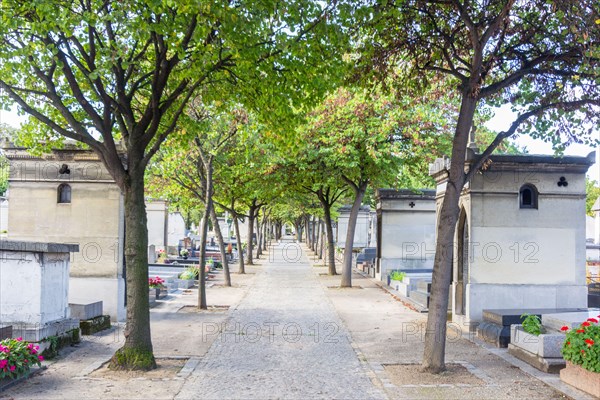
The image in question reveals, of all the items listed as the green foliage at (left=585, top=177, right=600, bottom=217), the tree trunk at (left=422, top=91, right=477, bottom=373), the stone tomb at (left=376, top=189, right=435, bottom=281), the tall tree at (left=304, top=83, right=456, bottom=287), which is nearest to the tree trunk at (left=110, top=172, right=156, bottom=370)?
the tree trunk at (left=422, top=91, right=477, bottom=373)

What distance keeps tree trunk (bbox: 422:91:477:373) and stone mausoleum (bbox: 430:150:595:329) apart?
4.34 metres

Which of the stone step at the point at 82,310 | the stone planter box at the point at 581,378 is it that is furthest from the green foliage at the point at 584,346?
the stone step at the point at 82,310

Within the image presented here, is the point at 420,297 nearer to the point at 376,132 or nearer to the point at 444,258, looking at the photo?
the point at 376,132

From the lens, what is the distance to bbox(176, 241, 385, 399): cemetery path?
838cm

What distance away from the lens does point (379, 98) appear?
19.8 meters

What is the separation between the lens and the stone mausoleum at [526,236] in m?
13.6

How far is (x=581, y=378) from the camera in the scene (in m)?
8.41

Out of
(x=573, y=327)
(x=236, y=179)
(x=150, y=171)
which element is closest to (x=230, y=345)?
(x=573, y=327)

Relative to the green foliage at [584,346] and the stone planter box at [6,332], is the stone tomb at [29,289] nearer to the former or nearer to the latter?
the stone planter box at [6,332]

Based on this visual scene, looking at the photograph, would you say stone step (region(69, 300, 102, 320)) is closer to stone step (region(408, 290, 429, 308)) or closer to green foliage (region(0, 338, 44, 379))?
green foliage (region(0, 338, 44, 379))

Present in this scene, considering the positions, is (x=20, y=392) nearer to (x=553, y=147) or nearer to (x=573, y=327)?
(x=573, y=327)

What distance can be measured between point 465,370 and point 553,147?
15.0 ft

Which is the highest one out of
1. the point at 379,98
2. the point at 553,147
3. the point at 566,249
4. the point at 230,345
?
the point at 379,98

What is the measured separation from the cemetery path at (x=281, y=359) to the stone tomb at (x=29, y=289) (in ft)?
9.38
